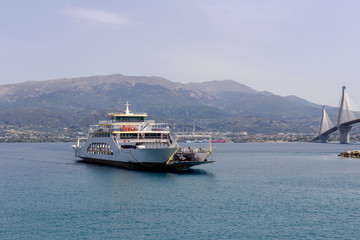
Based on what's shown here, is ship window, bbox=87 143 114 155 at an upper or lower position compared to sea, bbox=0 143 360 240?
upper

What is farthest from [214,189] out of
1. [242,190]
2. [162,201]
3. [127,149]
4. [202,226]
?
[127,149]

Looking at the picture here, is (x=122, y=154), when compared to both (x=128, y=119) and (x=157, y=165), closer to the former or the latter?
(x=157, y=165)

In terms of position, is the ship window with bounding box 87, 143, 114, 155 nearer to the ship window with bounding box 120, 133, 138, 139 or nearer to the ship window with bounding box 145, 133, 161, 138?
the ship window with bounding box 120, 133, 138, 139

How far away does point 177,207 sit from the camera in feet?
138

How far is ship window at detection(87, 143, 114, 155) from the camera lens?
76.4m

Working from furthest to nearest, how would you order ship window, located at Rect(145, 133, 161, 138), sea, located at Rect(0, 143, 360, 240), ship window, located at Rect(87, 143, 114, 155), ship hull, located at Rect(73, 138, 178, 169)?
ship window, located at Rect(87, 143, 114, 155), ship window, located at Rect(145, 133, 161, 138), ship hull, located at Rect(73, 138, 178, 169), sea, located at Rect(0, 143, 360, 240)

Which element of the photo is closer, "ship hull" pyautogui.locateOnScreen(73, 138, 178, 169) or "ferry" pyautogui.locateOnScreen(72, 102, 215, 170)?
"ship hull" pyautogui.locateOnScreen(73, 138, 178, 169)

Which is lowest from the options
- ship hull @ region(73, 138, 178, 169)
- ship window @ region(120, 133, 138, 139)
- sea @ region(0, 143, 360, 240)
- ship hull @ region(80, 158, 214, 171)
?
sea @ region(0, 143, 360, 240)

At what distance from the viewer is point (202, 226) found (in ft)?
116

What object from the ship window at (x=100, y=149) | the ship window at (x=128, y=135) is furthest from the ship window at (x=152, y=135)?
the ship window at (x=100, y=149)

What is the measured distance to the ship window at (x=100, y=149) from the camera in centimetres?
7644

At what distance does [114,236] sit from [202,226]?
7232mm

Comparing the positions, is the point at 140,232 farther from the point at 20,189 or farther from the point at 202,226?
the point at 20,189

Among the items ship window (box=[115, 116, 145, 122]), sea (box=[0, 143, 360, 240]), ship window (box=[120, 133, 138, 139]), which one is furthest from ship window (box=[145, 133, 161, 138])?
sea (box=[0, 143, 360, 240])
